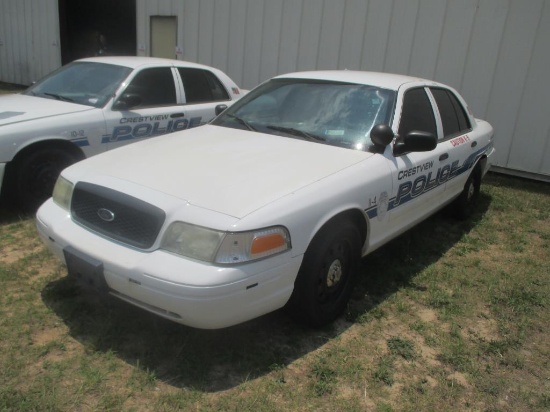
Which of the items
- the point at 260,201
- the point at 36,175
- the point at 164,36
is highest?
the point at 164,36

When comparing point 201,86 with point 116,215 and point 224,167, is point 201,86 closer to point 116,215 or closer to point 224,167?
point 224,167

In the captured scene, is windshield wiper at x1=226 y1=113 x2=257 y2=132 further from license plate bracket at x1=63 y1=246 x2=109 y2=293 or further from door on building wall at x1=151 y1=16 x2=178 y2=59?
door on building wall at x1=151 y1=16 x2=178 y2=59

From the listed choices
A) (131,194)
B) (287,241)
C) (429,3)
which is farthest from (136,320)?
(429,3)

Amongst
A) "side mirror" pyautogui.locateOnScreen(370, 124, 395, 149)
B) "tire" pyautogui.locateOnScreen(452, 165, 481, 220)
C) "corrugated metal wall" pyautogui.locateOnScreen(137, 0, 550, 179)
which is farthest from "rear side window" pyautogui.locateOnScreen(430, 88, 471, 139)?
"corrugated metal wall" pyautogui.locateOnScreen(137, 0, 550, 179)

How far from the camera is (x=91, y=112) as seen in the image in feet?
16.6

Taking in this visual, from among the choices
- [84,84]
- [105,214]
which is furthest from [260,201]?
[84,84]

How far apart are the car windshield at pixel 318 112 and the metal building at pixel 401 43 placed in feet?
14.3

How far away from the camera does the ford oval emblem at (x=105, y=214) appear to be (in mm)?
2797

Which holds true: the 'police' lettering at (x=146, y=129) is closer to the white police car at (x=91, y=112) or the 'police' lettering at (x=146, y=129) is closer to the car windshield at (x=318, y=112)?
the white police car at (x=91, y=112)

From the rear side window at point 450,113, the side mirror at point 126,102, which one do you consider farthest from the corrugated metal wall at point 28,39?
the rear side window at point 450,113

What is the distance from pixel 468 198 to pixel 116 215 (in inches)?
162

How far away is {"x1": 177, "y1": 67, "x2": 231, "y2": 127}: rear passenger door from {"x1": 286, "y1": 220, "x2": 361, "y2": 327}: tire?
133 inches

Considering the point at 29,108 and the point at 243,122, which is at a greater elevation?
the point at 243,122

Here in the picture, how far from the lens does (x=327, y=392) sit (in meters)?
2.66
